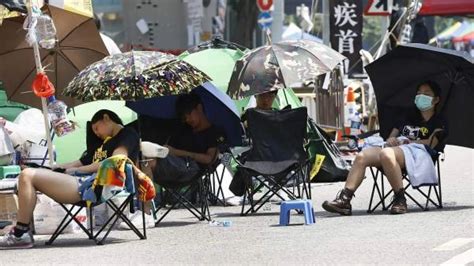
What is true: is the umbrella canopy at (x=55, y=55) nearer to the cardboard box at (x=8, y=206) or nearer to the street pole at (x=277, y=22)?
the cardboard box at (x=8, y=206)

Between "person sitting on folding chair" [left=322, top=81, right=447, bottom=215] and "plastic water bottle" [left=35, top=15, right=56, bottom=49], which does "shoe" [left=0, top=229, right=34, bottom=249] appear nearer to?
"plastic water bottle" [left=35, top=15, right=56, bottom=49]

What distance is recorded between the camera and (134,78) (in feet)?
41.2

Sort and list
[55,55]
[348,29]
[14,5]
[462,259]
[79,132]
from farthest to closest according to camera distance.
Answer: [348,29], [79,132], [55,55], [14,5], [462,259]

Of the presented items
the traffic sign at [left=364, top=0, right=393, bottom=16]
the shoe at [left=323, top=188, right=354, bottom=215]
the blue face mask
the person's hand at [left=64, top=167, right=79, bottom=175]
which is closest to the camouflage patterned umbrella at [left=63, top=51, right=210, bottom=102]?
the person's hand at [left=64, top=167, right=79, bottom=175]

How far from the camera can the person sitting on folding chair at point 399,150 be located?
13656 mm

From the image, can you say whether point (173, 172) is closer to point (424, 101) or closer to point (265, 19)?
point (424, 101)

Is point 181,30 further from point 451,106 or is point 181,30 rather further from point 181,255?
point 181,255

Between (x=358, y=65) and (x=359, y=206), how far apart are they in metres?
14.0

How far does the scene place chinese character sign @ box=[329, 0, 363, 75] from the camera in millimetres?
28812

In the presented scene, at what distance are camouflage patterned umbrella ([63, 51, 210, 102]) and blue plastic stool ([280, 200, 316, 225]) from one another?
134cm

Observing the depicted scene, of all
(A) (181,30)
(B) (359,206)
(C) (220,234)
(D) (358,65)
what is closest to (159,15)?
(A) (181,30)

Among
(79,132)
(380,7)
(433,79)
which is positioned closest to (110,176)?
(433,79)

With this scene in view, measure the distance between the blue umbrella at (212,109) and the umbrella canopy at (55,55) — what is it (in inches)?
41.4

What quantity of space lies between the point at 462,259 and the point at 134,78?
3742 millimetres
